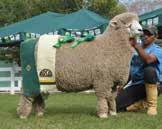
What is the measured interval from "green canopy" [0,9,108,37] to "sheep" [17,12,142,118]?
8492 millimetres

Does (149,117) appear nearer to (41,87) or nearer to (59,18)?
(41,87)

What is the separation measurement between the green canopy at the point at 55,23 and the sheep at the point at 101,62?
8492mm

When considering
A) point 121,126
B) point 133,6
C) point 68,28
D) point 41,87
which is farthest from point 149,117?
point 133,6

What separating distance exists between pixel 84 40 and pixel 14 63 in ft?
35.0

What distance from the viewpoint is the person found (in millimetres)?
9406

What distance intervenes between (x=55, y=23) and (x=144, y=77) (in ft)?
29.5

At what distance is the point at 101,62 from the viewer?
8.74 m

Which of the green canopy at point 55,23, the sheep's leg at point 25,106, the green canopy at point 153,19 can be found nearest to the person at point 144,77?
the sheep's leg at point 25,106

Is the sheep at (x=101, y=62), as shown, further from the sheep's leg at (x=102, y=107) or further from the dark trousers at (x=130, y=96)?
the dark trousers at (x=130, y=96)

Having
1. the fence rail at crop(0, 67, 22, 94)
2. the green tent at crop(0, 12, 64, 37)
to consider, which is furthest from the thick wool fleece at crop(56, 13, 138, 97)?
the fence rail at crop(0, 67, 22, 94)

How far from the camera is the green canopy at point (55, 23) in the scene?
17.6 metres

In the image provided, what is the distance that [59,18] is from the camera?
18.8 metres

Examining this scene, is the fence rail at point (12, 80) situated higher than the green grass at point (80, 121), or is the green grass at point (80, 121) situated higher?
the green grass at point (80, 121)

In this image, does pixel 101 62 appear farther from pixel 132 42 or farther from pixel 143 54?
pixel 143 54
